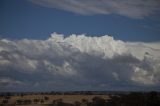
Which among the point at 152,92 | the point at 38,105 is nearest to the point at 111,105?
the point at 152,92

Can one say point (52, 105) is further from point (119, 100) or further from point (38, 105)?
point (119, 100)

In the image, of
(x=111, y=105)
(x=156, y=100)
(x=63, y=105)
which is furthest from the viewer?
(x=63, y=105)

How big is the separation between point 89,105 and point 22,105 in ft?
50.2

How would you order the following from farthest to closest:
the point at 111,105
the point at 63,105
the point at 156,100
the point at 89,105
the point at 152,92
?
the point at 63,105, the point at 89,105, the point at 111,105, the point at 152,92, the point at 156,100

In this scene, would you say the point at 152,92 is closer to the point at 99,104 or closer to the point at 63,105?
the point at 99,104

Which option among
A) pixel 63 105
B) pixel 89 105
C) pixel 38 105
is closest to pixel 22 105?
pixel 38 105

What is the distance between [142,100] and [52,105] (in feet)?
84.4

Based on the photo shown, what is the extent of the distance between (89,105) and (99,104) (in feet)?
19.0

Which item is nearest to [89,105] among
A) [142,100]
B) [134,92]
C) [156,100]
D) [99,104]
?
[99,104]

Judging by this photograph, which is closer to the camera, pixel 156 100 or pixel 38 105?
pixel 156 100

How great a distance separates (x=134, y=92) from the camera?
3091 inches

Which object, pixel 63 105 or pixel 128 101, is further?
pixel 63 105

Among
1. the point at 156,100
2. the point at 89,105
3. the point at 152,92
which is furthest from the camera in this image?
the point at 89,105

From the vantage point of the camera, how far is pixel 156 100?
57.9 metres
